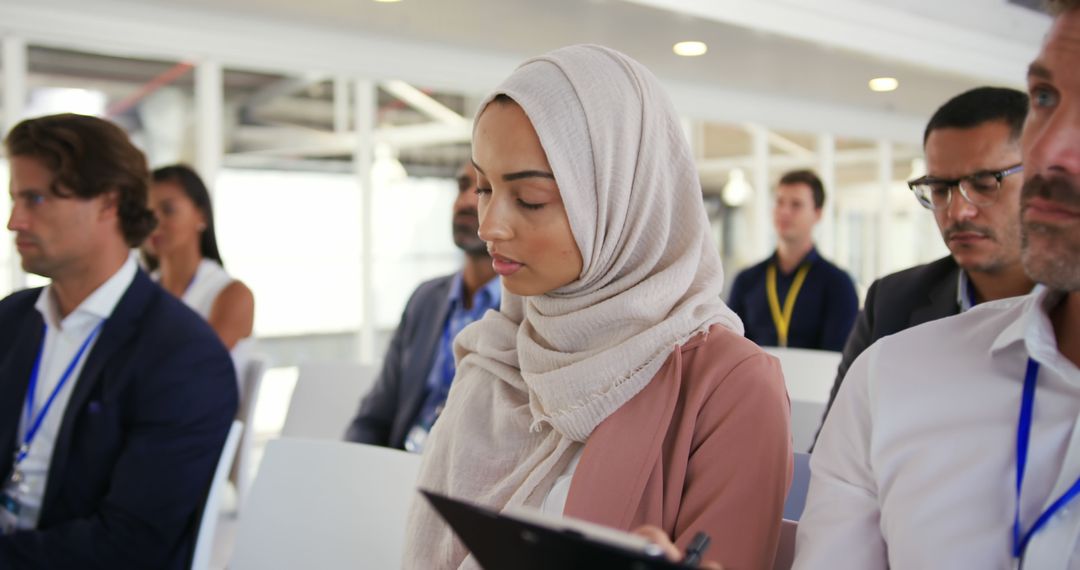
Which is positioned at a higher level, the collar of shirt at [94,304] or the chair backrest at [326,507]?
the collar of shirt at [94,304]

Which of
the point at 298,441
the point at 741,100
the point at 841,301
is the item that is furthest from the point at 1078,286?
the point at 741,100

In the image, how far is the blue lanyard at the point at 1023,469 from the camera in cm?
103

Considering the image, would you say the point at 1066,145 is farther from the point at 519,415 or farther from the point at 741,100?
the point at 741,100

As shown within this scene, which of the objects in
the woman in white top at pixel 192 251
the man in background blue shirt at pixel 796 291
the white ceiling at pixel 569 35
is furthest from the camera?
the white ceiling at pixel 569 35

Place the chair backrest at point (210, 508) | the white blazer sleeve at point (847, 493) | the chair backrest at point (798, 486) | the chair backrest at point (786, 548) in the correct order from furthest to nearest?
the chair backrest at point (210, 508) → the chair backrest at point (798, 486) → the chair backrest at point (786, 548) → the white blazer sleeve at point (847, 493)

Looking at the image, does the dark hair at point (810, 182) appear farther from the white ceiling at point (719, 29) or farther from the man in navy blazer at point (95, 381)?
the man in navy blazer at point (95, 381)

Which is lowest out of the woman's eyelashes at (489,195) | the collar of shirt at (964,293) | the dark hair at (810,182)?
the collar of shirt at (964,293)

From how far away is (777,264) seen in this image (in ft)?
15.3

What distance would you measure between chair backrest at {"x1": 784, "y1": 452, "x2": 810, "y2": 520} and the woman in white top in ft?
8.31

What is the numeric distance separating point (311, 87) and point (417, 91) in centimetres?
73

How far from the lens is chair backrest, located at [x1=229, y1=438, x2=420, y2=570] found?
1951 millimetres

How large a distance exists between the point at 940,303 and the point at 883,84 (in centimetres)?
567

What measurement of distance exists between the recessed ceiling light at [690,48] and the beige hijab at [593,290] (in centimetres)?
425

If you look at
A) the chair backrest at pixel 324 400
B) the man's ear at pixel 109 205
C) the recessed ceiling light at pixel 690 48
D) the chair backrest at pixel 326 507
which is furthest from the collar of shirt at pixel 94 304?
the recessed ceiling light at pixel 690 48
